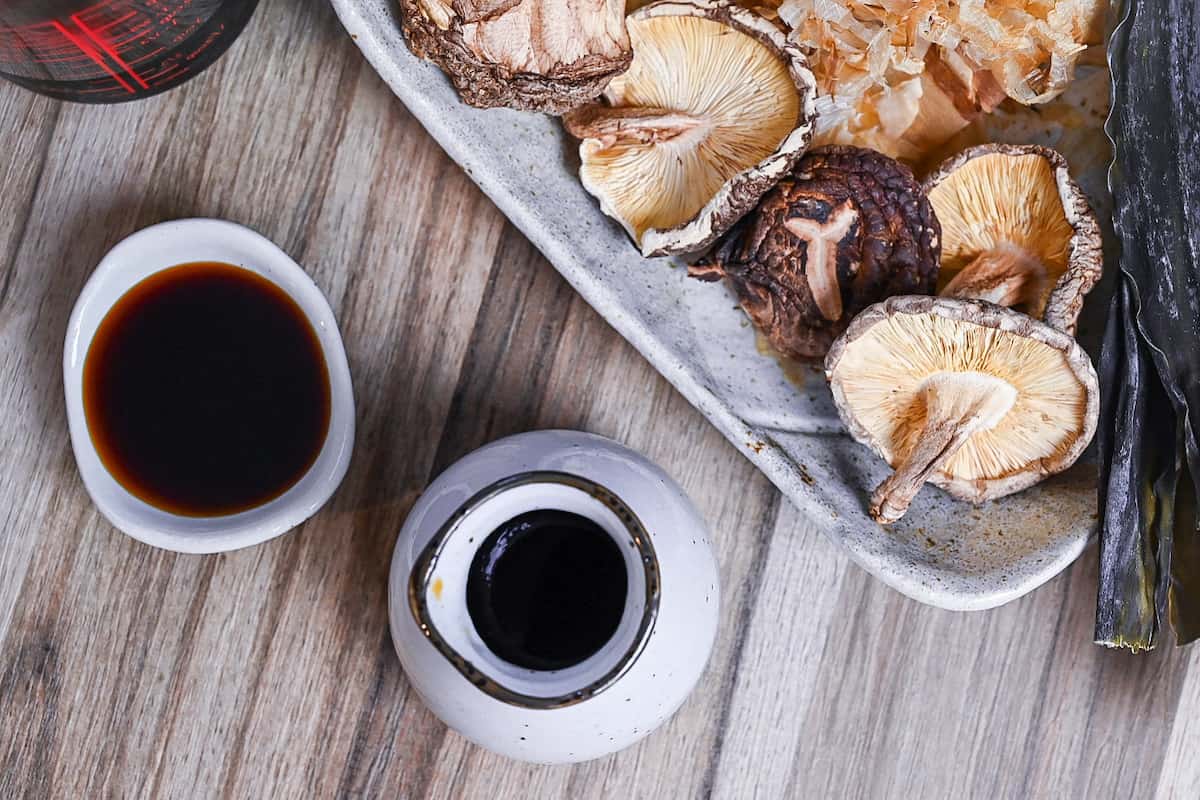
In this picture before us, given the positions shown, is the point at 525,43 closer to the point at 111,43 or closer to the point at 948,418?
the point at 111,43

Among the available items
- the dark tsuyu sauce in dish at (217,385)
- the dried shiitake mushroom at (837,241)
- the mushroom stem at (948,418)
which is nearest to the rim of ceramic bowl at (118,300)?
the dark tsuyu sauce in dish at (217,385)

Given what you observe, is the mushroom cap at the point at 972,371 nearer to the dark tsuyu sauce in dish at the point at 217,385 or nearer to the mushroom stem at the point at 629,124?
the mushroom stem at the point at 629,124

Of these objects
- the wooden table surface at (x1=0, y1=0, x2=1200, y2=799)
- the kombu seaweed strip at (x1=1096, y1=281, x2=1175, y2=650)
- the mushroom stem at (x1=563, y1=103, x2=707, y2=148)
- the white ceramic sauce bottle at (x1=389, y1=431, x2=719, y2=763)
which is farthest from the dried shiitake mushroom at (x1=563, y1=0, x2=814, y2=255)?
the kombu seaweed strip at (x1=1096, y1=281, x2=1175, y2=650)

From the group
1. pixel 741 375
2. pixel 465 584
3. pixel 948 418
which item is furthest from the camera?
pixel 741 375

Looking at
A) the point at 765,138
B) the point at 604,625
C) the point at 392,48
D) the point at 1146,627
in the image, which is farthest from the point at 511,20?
the point at 1146,627

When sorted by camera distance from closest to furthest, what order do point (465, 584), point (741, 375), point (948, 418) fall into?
point (465, 584) < point (948, 418) < point (741, 375)

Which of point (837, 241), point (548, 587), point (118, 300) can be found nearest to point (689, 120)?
point (837, 241)

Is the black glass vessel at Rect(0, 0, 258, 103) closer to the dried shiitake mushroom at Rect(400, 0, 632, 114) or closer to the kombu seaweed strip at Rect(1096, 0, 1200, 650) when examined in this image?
the dried shiitake mushroom at Rect(400, 0, 632, 114)
